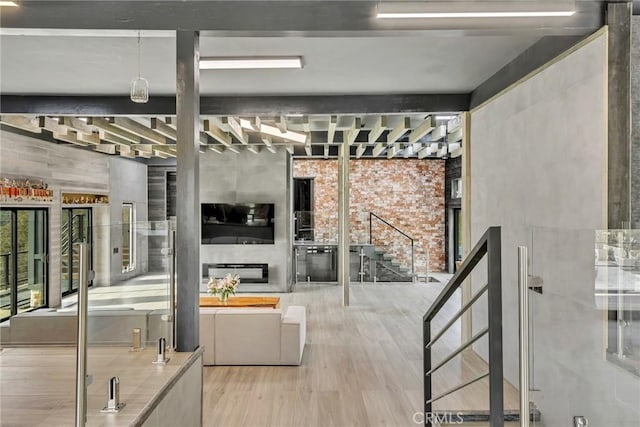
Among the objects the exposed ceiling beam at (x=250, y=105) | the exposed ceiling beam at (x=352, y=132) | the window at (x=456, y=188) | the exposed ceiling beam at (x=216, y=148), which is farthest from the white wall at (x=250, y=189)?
the window at (x=456, y=188)

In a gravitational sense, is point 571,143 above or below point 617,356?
above

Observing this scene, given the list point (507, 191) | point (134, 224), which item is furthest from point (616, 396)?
point (507, 191)

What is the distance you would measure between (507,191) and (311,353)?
10.1ft

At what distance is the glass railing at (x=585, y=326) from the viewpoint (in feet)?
5.22

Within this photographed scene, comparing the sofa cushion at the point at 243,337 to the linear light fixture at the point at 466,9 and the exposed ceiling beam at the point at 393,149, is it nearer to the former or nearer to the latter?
the linear light fixture at the point at 466,9

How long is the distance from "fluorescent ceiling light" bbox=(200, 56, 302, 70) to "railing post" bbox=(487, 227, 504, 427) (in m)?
3.20

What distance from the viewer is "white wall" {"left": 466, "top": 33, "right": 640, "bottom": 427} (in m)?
1.66

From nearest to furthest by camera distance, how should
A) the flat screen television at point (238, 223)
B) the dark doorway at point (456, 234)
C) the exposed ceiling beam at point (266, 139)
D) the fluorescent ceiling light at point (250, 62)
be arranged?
1. the fluorescent ceiling light at point (250, 62)
2. the exposed ceiling beam at point (266, 139)
3. the flat screen television at point (238, 223)
4. the dark doorway at point (456, 234)

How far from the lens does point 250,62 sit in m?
4.42

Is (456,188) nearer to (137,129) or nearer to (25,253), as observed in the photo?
(137,129)

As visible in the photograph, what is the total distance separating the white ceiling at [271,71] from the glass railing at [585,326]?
2281mm

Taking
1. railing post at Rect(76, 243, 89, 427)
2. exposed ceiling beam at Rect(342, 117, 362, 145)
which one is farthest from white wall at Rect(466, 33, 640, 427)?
exposed ceiling beam at Rect(342, 117, 362, 145)

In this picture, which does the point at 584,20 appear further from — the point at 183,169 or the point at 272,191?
the point at 272,191

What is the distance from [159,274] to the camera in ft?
9.82
